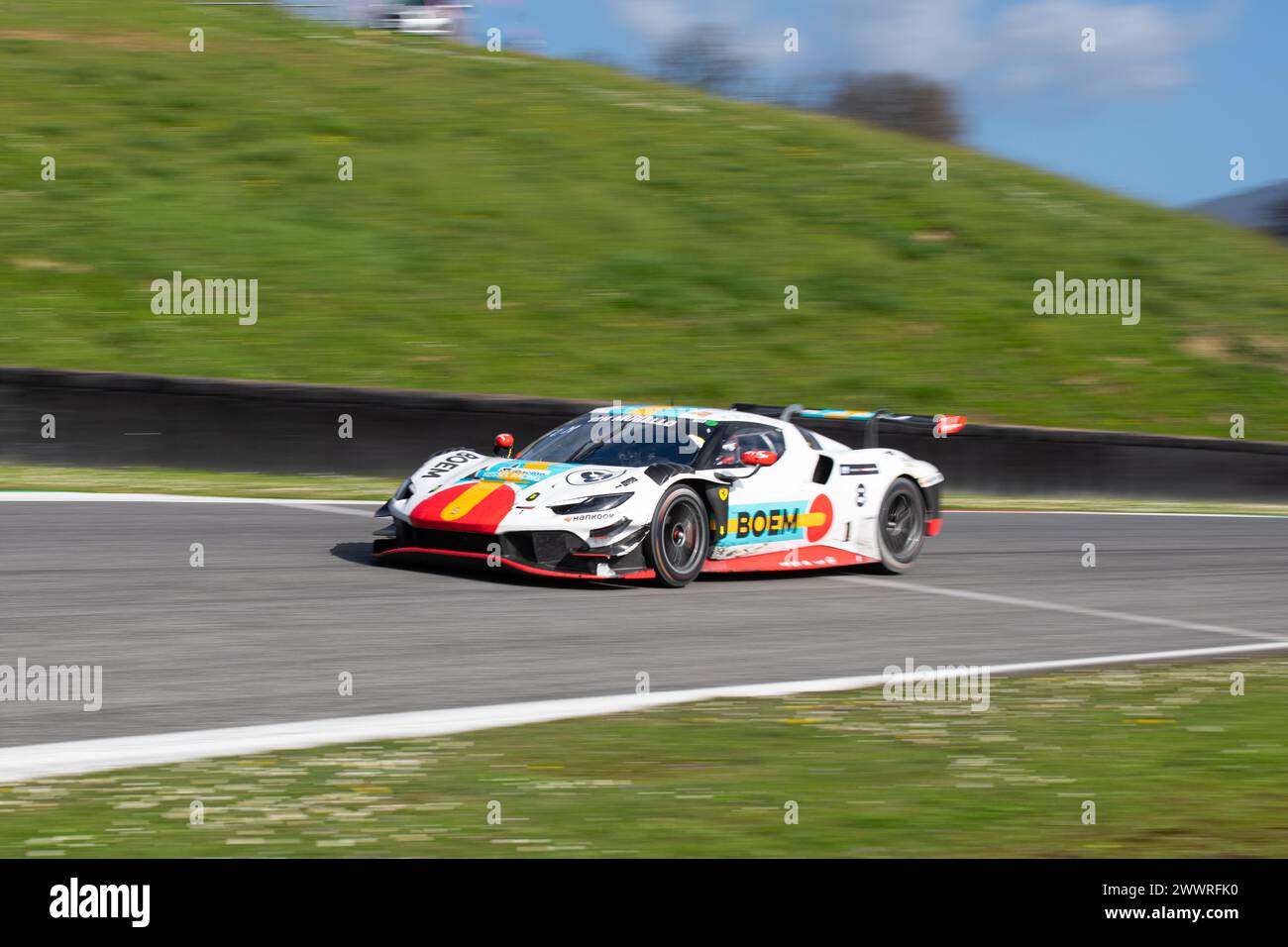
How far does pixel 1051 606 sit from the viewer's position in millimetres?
10070

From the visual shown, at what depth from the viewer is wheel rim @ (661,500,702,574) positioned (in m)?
9.84

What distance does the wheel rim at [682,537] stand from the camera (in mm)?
9843

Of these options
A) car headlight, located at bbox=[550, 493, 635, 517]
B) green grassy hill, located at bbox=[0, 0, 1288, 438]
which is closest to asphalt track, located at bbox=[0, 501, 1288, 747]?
car headlight, located at bbox=[550, 493, 635, 517]

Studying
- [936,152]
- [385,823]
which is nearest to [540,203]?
[936,152]

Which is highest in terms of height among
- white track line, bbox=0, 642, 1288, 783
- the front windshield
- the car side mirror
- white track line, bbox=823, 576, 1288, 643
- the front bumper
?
the front windshield

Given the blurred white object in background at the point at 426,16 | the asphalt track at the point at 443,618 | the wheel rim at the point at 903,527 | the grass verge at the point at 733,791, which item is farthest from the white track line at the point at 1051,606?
the blurred white object in background at the point at 426,16

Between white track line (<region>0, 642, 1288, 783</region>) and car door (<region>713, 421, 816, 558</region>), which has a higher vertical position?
car door (<region>713, 421, 816, 558</region>)

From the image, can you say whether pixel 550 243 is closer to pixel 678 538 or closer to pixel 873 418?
pixel 873 418

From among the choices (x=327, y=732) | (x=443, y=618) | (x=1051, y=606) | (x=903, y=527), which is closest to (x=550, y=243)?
(x=903, y=527)

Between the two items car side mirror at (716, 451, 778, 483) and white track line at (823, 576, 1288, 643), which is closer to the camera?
white track line at (823, 576, 1288, 643)

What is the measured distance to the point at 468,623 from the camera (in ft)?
27.2

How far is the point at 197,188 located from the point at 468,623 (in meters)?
14.2
